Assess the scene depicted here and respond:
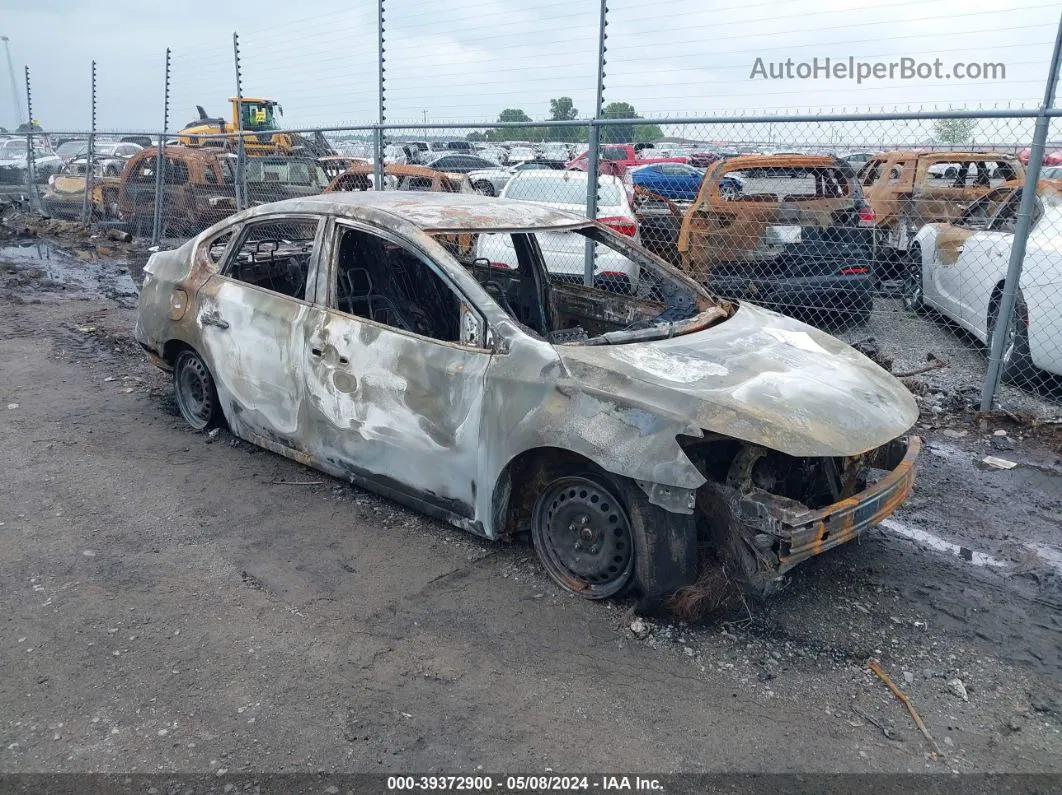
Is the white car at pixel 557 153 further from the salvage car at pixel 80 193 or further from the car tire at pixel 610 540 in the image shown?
the salvage car at pixel 80 193

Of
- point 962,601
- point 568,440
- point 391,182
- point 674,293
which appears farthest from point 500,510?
point 391,182

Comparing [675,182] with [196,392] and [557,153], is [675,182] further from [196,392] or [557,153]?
[196,392]

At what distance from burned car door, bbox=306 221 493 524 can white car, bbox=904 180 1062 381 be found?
413 centimetres

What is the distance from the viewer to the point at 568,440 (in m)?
3.36

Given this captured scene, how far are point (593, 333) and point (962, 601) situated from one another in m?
2.36

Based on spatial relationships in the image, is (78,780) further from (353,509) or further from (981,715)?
(981,715)

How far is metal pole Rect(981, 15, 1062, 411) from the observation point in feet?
17.0

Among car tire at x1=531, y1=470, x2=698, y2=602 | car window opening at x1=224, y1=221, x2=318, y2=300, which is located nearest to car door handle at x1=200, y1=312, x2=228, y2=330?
car window opening at x1=224, y1=221, x2=318, y2=300

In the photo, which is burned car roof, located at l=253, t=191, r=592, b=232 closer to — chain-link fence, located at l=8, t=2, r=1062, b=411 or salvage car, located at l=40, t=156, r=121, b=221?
chain-link fence, located at l=8, t=2, r=1062, b=411

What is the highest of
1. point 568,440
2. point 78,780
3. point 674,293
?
point 674,293

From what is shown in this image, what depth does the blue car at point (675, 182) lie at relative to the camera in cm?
869

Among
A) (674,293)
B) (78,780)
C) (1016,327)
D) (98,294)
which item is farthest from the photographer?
(98,294)

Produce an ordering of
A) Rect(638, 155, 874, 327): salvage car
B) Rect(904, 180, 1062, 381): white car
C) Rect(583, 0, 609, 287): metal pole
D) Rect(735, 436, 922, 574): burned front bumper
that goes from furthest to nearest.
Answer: Rect(638, 155, 874, 327): salvage car → Rect(583, 0, 609, 287): metal pole → Rect(904, 180, 1062, 381): white car → Rect(735, 436, 922, 574): burned front bumper

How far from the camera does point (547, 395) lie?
3445mm
